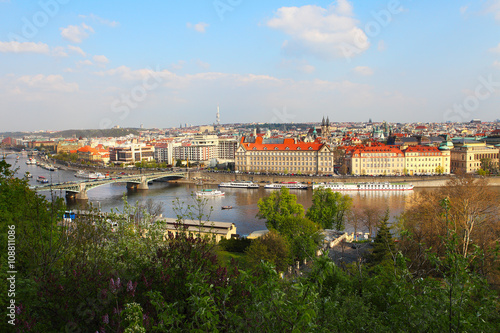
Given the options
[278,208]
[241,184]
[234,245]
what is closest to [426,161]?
[241,184]

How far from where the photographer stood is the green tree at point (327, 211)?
1387cm

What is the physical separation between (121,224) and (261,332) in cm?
287

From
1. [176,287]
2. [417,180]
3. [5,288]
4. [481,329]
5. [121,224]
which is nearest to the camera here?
[481,329]

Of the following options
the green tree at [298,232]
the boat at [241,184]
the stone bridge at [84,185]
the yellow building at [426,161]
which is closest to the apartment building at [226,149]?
the boat at [241,184]

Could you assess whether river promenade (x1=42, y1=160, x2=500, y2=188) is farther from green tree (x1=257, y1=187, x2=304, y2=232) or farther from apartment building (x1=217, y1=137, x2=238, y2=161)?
apartment building (x1=217, y1=137, x2=238, y2=161)

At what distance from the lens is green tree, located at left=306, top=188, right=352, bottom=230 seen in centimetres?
1387

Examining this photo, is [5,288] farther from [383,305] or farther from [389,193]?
[389,193]

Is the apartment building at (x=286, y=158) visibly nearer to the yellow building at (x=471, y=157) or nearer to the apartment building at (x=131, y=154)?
the yellow building at (x=471, y=157)

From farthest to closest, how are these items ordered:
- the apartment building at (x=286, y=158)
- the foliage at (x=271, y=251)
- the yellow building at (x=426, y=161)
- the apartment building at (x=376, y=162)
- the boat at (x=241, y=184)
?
1. the apartment building at (x=286, y=158)
2. the yellow building at (x=426, y=161)
3. the apartment building at (x=376, y=162)
4. the boat at (x=241, y=184)
5. the foliage at (x=271, y=251)

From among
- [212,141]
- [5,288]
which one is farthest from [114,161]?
[5,288]

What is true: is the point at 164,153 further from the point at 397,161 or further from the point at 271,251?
the point at 271,251

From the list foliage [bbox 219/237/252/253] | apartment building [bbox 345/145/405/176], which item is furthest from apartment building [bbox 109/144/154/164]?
foliage [bbox 219/237/252/253]

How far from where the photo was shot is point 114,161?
50.8 m

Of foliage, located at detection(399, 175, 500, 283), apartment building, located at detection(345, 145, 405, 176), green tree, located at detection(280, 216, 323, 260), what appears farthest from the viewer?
apartment building, located at detection(345, 145, 405, 176)
